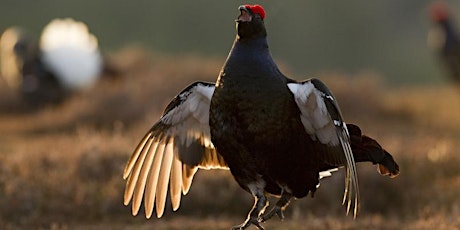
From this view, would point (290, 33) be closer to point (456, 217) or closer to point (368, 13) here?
point (368, 13)

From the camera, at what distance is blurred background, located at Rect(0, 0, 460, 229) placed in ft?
28.5

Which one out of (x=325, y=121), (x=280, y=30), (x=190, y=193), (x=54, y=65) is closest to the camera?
(x=325, y=121)

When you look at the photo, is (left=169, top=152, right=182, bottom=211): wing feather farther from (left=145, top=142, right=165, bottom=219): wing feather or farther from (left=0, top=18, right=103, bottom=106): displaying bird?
(left=0, top=18, right=103, bottom=106): displaying bird

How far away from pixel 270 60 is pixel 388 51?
19.9 m

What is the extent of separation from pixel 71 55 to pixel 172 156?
10.2m

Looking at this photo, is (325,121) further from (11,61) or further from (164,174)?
(11,61)

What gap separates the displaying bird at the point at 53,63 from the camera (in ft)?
53.3

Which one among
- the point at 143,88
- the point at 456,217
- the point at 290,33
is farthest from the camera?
the point at 290,33

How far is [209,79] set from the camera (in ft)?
50.6

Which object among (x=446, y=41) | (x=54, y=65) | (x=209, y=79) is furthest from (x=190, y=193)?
(x=446, y=41)

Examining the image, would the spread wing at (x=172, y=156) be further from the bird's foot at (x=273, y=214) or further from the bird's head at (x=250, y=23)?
the bird's head at (x=250, y=23)

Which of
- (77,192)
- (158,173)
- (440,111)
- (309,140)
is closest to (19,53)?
(440,111)

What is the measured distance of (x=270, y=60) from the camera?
5898mm

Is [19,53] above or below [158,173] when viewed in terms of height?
above
